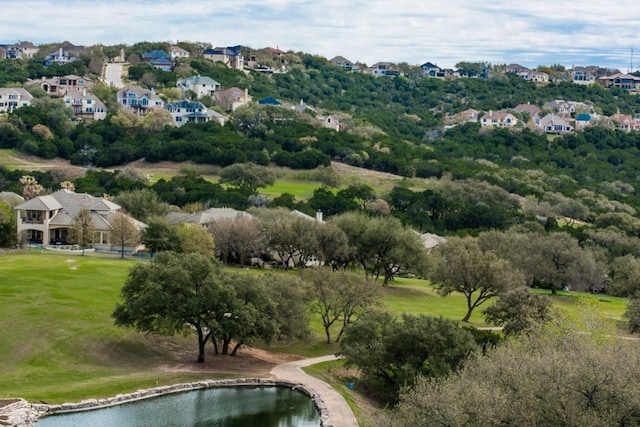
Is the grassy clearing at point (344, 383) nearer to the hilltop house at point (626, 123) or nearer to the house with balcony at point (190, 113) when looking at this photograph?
the house with balcony at point (190, 113)

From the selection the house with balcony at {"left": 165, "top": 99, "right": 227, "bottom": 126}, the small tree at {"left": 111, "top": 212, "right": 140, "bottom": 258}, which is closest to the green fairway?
the small tree at {"left": 111, "top": 212, "right": 140, "bottom": 258}

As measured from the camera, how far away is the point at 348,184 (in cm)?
10331

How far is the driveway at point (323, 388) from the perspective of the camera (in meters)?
35.5

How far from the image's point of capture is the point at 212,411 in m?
36.8

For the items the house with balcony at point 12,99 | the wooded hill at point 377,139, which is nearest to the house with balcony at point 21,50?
the wooded hill at point 377,139

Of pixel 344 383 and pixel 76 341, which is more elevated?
pixel 76 341

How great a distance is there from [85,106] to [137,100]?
285 inches

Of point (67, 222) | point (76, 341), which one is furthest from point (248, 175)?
point (76, 341)

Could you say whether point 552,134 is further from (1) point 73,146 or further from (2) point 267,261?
(2) point 267,261

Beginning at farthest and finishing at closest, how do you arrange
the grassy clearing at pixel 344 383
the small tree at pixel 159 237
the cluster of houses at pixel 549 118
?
1. the cluster of houses at pixel 549 118
2. the small tree at pixel 159 237
3. the grassy clearing at pixel 344 383

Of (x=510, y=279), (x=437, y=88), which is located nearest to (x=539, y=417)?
(x=510, y=279)

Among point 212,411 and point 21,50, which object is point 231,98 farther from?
point 212,411

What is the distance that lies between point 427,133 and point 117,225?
9570cm

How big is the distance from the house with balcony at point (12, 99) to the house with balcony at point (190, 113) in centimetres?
1767
